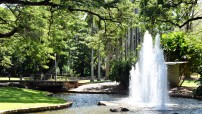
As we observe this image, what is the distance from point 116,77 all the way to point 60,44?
10442 mm

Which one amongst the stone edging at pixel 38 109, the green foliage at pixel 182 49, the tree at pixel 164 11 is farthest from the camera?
the green foliage at pixel 182 49

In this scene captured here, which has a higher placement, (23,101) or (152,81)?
(152,81)

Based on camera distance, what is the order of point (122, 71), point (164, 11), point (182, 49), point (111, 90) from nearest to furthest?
point (164, 11)
point (182, 49)
point (111, 90)
point (122, 71)

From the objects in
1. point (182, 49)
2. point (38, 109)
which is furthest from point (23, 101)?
point (182, 49)

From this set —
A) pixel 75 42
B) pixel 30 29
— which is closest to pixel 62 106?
pixel 30 29

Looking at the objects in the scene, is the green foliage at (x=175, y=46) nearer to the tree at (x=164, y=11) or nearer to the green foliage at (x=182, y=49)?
the green foliage at (x=182, y=49)

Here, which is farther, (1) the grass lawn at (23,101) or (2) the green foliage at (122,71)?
(2) the green foliage at (122,71)

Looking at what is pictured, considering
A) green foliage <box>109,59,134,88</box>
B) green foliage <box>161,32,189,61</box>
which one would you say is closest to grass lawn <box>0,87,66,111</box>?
green foliage <box>109,59,134,88</box>

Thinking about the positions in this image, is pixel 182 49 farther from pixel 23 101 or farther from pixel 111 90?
pixel 23 101

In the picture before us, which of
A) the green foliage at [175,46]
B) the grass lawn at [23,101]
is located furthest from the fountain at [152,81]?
the green foliage at [175,46]

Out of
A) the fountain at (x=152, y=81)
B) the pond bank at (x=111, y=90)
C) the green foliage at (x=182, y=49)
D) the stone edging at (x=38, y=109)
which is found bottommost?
the pond bank at (x=111, y=90)

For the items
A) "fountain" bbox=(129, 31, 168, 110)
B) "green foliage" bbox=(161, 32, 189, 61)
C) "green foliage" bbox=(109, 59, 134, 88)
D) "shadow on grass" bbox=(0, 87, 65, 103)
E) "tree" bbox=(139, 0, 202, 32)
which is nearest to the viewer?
"tree" bbox=(139, 0, 202, 32)

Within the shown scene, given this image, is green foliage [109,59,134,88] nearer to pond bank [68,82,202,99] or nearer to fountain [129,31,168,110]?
pond bank [68,82,202,99]

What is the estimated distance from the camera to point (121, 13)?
707 inches
